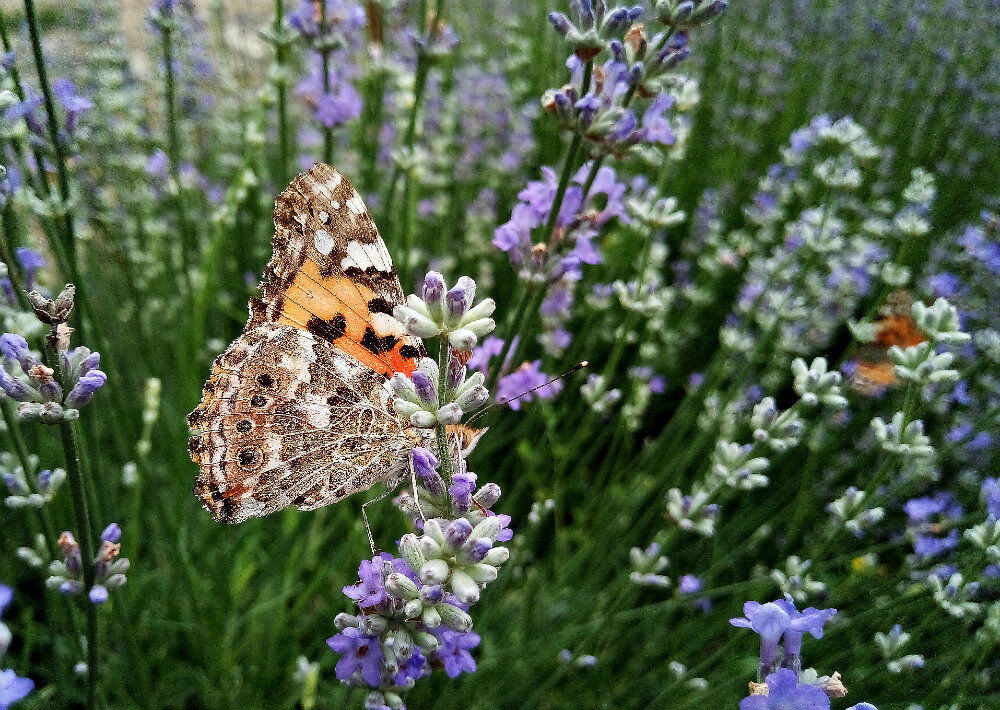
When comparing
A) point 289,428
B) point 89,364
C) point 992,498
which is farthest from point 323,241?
point 992,498

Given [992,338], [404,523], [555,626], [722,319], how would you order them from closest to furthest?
[992,338] < [404,523] < [555,626] < [722,319]

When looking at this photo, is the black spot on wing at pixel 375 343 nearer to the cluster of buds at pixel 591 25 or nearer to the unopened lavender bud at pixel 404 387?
the unopened lavender bud at pixel 404 387

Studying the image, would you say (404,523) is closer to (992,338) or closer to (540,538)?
(540,538)

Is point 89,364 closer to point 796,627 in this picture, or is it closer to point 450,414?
point 450,414

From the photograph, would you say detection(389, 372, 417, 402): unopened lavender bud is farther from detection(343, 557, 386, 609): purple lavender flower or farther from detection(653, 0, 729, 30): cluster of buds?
detection(653, 0, 729, 30): cluster of buds

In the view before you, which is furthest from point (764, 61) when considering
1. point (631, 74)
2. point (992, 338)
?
point (631, 74)
